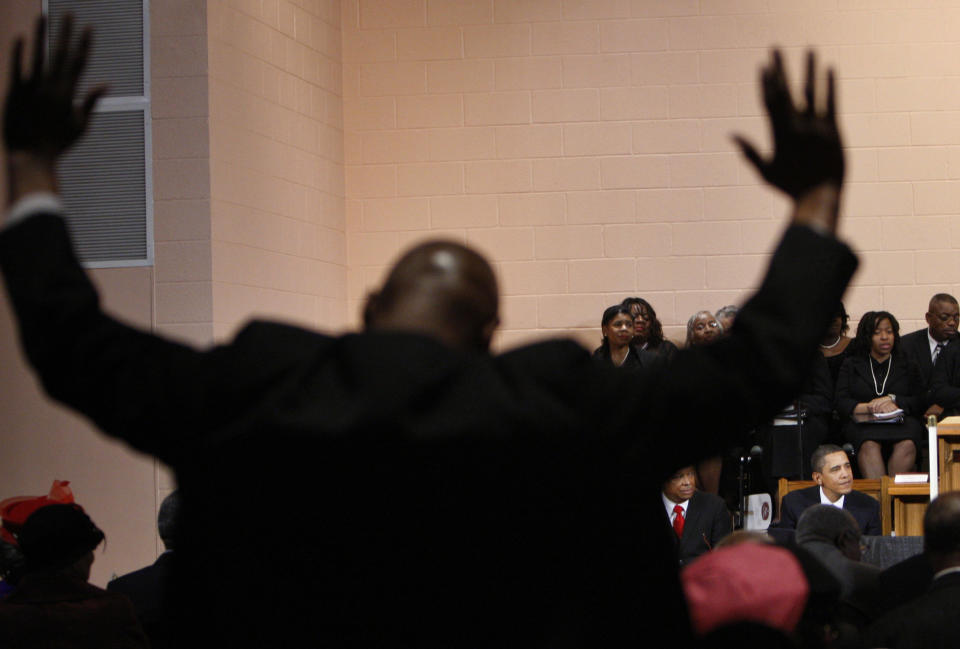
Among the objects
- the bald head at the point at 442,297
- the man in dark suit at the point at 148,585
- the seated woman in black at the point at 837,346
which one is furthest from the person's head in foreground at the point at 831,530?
the seated woman in black at the point at 837,346

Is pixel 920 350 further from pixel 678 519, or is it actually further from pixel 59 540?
pixel 59 540

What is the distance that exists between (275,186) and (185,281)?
3.49ft

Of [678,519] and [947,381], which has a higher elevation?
[947,381]

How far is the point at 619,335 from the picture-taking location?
26.3 feet

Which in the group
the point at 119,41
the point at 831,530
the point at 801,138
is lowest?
the point at 831,530

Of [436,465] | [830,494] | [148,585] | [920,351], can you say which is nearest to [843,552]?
[148,585]

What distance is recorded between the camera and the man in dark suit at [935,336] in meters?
8.23

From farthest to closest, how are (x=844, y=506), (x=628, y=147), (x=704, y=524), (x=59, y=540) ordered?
1. (x=628, y=147)
2. (x=844, y=506)
3. (x=704, y=524)
4. (x=59, y=540)

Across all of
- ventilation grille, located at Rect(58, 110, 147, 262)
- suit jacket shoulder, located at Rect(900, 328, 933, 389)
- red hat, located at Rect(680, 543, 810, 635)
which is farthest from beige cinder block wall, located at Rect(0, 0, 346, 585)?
red hat, located at Rect(680, 543, 810, 635)

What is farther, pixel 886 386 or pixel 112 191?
pixel 886 386

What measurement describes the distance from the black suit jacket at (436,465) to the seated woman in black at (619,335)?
6860mm

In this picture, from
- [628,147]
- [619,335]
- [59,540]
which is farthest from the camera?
[628,147]

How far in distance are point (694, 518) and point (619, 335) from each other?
1.97 metres

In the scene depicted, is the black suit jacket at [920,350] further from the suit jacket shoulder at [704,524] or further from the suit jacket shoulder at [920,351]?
the suit jacket shoulder at [704,524]
